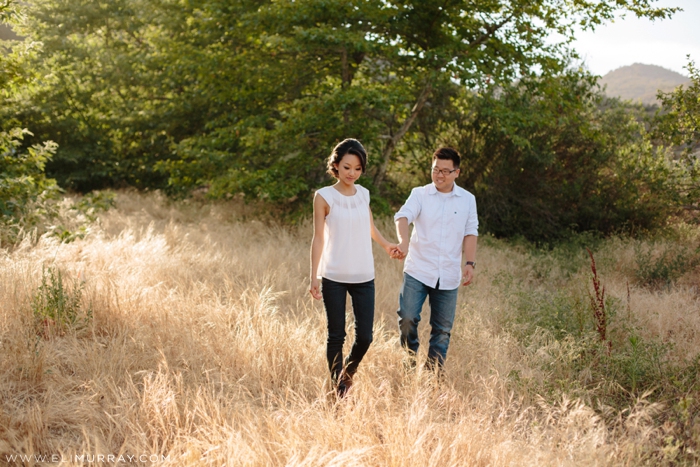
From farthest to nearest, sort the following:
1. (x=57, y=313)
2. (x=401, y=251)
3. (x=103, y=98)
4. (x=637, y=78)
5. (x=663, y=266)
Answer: (x=637, y=78) → (x=103, y=98) → (x=663, y=266) → (x=57, y=313) → (x=401, y=251)

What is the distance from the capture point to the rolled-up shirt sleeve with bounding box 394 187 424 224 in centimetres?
403

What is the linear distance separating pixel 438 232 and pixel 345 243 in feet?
2.71

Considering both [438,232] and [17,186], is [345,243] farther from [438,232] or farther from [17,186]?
[17,186]

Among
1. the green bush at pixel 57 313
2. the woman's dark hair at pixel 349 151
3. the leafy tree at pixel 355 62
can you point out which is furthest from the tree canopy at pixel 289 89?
the woman's dark hair at pixel 349 151

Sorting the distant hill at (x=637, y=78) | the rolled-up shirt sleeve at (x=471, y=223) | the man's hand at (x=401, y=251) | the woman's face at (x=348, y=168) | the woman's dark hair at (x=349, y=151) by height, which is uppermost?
the distant hill at (x=637, y=78)

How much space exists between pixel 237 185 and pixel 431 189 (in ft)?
22.2

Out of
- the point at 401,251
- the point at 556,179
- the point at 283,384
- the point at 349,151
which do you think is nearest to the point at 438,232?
the point at 401,251

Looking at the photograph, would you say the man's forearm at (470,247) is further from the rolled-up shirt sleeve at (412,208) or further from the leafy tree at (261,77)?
the leafy tree at (261,77)

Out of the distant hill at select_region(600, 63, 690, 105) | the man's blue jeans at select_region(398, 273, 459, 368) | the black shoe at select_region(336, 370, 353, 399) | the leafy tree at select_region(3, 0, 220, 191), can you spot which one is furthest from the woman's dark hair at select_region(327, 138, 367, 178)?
the distant hill at select_region(600, 63, 690, 105)

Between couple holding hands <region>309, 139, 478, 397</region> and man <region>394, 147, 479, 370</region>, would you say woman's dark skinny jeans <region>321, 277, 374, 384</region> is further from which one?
man <region>394, 147, 479, 370</region>

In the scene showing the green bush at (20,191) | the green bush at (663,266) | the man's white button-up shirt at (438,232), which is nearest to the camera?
the man's white button-up shirt at (438,232)

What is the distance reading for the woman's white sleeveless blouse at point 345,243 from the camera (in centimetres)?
354

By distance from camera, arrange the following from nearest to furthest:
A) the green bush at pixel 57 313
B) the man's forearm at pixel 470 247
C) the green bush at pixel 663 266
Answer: the man's forearm at pixel 470 247 < the green bush at pixel 57 313 < the green bush at pixel 663 266

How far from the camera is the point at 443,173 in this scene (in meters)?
3.99
